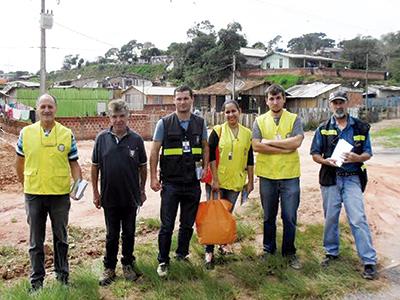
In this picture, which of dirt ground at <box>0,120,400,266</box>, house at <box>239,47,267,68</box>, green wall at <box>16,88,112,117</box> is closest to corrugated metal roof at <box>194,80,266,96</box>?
green wall at <box>16,88,112,117</box>

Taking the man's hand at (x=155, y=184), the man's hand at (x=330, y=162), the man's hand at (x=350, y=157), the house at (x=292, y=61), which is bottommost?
the man's hand at (x=155, y=184)

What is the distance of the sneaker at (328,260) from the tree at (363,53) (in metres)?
61.9

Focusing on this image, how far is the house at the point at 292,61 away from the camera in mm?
58781

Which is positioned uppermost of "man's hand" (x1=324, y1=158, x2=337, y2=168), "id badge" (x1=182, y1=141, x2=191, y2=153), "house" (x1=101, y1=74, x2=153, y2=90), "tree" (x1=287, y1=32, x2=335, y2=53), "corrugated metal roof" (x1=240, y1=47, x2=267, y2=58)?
"tree" (x1=287, y1=32, x2=335, y2=53)

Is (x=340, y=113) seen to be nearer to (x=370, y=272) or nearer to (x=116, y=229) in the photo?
(x=370, y=272)

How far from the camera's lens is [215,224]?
459cm

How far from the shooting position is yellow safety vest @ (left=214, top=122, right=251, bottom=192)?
15.7 feet

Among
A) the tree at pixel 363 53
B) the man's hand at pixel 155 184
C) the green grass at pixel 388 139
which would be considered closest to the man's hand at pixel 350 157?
the man's hand at pixel 155 184

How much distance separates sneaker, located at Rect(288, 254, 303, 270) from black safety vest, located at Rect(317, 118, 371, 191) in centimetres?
82

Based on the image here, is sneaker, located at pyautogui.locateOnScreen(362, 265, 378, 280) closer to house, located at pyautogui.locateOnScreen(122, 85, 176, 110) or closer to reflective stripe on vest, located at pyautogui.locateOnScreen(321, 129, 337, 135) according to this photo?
reflective stripe on vest, located at pyautogui.locateOnScreen(321, 129, 337, 135)

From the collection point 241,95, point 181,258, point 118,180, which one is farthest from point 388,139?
point 118,180

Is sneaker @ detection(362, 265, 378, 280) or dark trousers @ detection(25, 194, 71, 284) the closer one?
dark trousers @ detection(25, 194, 71, 284)

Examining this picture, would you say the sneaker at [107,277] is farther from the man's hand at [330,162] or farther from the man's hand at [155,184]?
the man's hand at [330,162]

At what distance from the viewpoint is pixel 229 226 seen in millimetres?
4609
